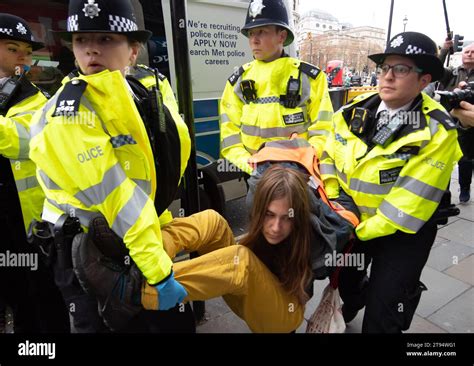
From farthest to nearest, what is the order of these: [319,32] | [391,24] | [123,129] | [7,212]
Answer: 1. [319,32]
2. [391,24]
3. [7,212]
4. [123,129]

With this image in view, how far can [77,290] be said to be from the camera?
4.84 ft

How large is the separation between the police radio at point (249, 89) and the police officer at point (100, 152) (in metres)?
1.47

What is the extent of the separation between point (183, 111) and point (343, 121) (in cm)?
101

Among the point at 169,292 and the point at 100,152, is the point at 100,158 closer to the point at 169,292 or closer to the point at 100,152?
the point at 100,152

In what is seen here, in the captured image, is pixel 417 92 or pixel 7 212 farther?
pixel 7 212

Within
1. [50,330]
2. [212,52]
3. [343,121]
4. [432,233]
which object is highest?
[212,52]

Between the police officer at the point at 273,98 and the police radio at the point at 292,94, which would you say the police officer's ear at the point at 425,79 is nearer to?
the police officer at the point at 273,98

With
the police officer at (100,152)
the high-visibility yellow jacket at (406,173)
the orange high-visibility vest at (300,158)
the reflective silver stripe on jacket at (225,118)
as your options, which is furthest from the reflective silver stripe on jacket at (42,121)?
the reflective silver stripe on jacket at (225,118)

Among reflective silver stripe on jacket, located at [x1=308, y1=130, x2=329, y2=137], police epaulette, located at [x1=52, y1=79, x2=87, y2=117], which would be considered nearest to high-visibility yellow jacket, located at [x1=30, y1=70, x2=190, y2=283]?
police epaulette, located at [x1=52, y1=79, x2=87, y2=117]

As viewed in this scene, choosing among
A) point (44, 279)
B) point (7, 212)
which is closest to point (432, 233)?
point (44, 279)

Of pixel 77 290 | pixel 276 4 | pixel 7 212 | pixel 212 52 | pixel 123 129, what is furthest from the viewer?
pixel 212 52

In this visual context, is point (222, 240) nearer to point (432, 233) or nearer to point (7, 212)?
point (432, 233)

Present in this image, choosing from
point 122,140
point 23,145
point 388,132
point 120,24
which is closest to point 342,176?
point 388,132

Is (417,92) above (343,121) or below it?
above
